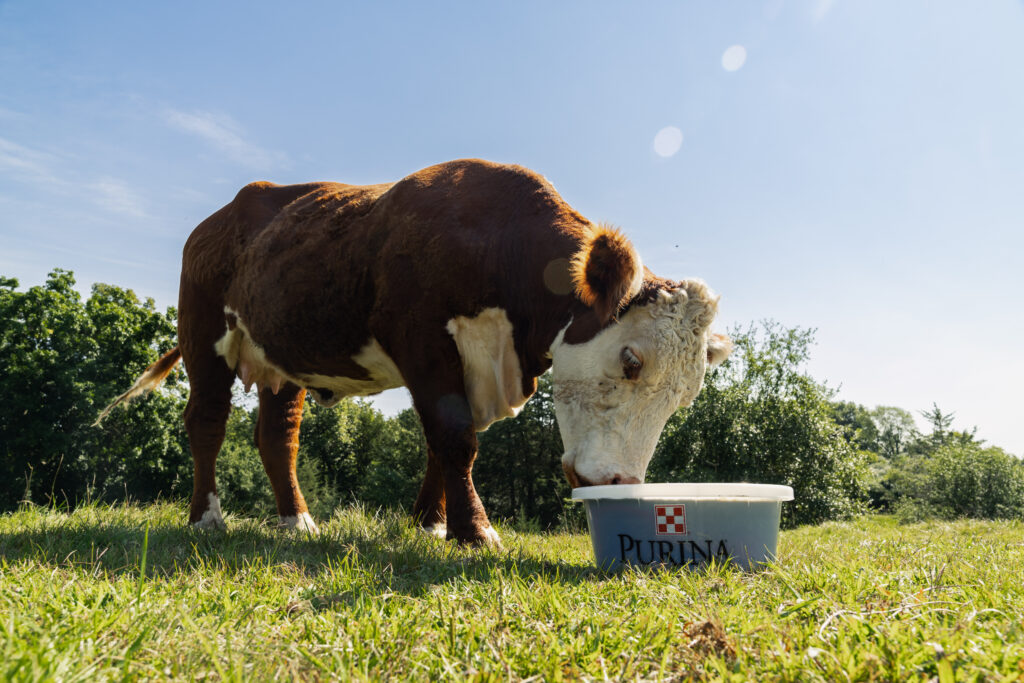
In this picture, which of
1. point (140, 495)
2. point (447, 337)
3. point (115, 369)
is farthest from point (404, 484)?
point (447, 337)

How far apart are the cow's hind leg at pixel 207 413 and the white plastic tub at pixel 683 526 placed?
3721 mm

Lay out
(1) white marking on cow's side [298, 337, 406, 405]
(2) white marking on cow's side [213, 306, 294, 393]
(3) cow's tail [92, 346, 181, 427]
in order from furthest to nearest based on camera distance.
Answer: (3) cow's tail [92, 346, 181, 427]
(2) white marking on cow's side [213, 306, 294, 393]
(1) white marking on cow's side [298, 337, 406, 405]

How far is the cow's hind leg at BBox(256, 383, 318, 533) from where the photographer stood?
5.98 metres

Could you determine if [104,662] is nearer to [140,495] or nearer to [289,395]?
[289,395]

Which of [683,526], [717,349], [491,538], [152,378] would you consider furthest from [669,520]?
[152,378]

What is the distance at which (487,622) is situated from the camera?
201cm

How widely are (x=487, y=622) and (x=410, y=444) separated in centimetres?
2885

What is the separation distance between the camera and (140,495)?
102 ft

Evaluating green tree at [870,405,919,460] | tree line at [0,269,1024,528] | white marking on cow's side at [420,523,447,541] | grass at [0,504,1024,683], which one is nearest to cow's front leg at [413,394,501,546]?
white marking on cow's side at [420,523,447,541]

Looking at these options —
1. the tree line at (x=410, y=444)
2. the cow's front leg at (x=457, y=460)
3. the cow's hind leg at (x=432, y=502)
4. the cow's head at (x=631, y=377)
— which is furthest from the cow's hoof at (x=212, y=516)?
the tree line at (x=410, y=444)

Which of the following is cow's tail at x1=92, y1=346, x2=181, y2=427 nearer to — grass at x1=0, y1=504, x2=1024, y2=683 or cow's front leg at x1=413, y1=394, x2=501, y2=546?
cow's front leg at x1=413, y1=394, x2=501, y2=546

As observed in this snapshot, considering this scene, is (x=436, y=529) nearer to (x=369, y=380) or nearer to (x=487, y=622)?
(x=369, y=380)

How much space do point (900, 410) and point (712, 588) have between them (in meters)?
72.8

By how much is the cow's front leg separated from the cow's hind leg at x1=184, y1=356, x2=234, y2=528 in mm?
2463
